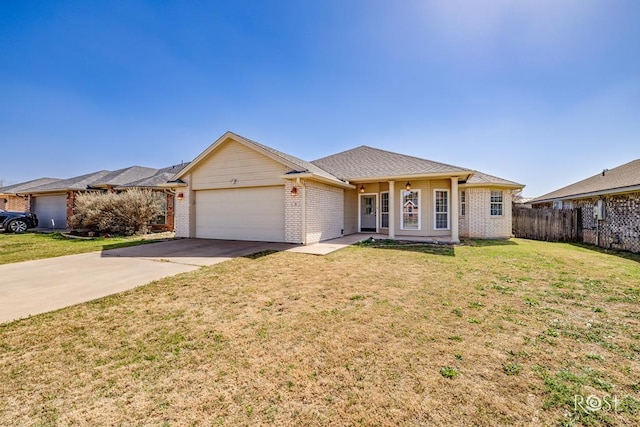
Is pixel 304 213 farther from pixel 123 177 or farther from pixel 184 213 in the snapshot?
pixel 123 177

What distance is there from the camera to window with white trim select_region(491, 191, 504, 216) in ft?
43.9

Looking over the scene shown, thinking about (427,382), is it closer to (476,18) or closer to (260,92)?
(476,18)

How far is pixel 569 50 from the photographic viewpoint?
943 cm

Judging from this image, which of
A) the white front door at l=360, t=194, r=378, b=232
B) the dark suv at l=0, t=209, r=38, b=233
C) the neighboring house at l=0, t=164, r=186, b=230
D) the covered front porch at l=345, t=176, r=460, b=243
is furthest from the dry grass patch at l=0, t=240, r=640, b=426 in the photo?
the dark suv at l=0, t=209, r=38, b=233

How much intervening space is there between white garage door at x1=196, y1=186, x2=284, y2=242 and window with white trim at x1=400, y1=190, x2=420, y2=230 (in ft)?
20.6

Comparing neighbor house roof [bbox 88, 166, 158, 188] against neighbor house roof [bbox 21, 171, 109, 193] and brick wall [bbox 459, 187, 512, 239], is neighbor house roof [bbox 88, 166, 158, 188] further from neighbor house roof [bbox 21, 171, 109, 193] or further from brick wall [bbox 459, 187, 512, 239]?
brick wall [bbox 459, 187, 512, 239]

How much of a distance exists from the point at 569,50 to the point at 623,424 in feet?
41.5

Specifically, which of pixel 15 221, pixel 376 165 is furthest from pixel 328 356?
pixel 15 221

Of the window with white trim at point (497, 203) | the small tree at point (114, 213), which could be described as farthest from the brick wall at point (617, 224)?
the small tree at point (114, 213)

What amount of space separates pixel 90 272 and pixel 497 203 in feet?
53.7

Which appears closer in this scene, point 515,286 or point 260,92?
point 515,286

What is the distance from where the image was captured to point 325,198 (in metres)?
11.4

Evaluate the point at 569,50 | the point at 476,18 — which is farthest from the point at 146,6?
the point at 569,50

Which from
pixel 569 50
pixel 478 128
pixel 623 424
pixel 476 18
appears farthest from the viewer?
pixel 478 128
